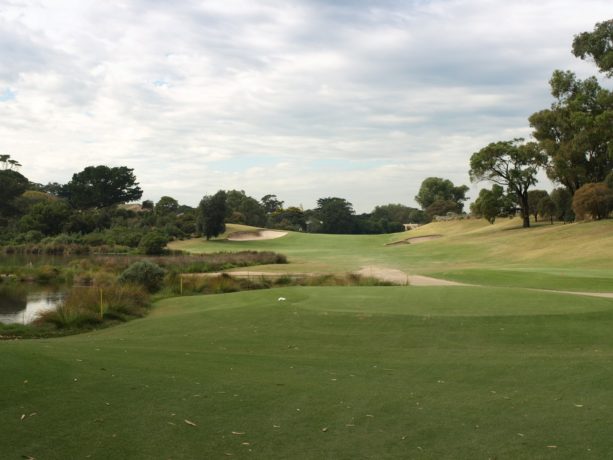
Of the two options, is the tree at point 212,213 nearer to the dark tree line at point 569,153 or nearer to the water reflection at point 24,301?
the dark tree line at point 569,153

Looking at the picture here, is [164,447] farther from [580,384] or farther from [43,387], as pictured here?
[580,384]

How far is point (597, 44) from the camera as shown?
145ft

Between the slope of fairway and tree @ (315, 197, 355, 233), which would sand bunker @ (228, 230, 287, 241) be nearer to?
the slope of fairway

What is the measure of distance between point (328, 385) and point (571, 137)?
53.7 meters

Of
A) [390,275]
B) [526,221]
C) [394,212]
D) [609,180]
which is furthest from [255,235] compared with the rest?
[394,212]

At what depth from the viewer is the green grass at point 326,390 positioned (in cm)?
577

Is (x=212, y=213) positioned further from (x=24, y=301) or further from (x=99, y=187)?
(x=24, y=301)

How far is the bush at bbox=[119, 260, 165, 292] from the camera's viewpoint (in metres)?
26.6

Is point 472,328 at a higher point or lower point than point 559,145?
lower

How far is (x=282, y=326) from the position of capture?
14273mm

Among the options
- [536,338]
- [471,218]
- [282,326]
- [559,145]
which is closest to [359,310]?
[282,326]

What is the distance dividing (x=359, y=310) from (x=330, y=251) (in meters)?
50.2

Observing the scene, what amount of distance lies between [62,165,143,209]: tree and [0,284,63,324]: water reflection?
69.0 meters

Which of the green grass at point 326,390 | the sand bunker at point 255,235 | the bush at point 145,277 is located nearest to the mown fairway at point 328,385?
the green grass at point 326,390
